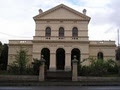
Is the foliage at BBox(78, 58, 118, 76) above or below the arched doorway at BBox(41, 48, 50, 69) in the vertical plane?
below

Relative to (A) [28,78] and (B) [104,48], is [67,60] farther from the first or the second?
(A) [28,78]

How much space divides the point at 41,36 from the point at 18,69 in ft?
52.3

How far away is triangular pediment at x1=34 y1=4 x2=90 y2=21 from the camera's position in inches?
1925

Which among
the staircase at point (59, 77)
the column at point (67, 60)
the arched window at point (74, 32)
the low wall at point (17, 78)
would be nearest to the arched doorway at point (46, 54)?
the column at point (67, 60)

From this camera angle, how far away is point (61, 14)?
49031mm

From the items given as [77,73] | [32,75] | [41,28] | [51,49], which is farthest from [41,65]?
[41,28]

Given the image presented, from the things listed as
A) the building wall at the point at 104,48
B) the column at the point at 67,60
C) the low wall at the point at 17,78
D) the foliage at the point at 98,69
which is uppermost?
the building wall at the point at 104,48

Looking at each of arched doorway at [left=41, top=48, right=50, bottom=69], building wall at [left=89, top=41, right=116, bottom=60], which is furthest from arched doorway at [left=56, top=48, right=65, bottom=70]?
building wall at [left=89, top=41, right=116, bottom=60]

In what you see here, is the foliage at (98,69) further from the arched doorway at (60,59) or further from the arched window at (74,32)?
the arched window at (74,32)

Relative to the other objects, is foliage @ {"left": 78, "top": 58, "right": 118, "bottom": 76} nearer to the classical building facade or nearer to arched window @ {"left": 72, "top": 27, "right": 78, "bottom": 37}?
the classical building facade

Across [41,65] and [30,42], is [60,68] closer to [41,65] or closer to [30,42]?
[30,42]

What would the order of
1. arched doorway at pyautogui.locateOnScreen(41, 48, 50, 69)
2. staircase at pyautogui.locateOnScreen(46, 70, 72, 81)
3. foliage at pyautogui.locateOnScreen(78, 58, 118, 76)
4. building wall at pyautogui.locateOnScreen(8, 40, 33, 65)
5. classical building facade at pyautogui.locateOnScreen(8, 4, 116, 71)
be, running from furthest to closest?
building wall at pyautogui.locateOnScreen(8, 40, 33, 65)
classical building facade at pyautogui.locateOnScreen(8, 4, 116, 71)
arched doorway at pyautogui.locateOnScreen(41, 48, 50, 69)
foliage at pyautogui.locateOnScreen(78, 58, 118, 76)
staircase at pyautogui.locateOnScreen(46, 70, 72, 81)

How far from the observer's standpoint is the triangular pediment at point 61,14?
1925 inches

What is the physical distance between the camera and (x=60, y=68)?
4828cm
